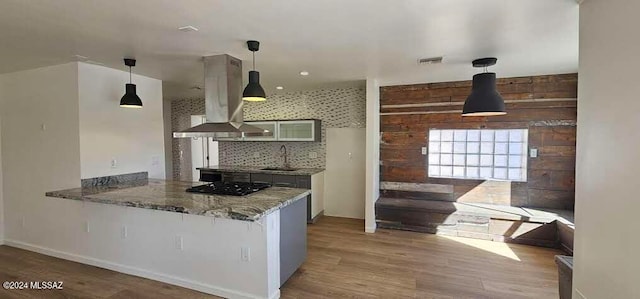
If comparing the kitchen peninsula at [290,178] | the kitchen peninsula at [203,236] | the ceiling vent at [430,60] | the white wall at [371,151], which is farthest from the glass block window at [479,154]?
the kitchen peninsula at [203,236]

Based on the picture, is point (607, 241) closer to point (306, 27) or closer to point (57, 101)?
point (306, 27)

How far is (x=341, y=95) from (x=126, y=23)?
360 cm

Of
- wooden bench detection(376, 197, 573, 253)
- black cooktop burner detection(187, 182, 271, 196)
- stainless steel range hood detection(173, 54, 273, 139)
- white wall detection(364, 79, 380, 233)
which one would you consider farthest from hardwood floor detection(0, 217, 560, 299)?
stainless steel range hood detection(173, 54, 273, 139)

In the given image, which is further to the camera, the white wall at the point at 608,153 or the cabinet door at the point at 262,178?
the cabinet door at the point at 262,178

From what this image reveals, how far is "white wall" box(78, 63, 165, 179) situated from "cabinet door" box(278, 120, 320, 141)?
2.01m

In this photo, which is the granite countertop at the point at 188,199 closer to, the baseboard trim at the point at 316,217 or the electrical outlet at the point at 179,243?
the electrical outlet at the point at 179,243

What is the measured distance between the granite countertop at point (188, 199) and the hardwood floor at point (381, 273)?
87cm

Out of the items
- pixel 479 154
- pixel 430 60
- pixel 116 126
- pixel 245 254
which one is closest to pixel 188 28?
pixel 245 254

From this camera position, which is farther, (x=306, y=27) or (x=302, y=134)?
(x=302, y=134)

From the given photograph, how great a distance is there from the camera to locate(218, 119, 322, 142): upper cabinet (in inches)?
204

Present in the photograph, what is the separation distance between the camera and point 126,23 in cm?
220

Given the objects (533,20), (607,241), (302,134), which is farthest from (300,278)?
(533,20)

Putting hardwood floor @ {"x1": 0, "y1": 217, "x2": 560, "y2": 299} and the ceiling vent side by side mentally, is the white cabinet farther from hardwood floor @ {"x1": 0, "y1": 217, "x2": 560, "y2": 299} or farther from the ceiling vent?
the ceiling vent

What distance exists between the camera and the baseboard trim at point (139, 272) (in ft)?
8.67
